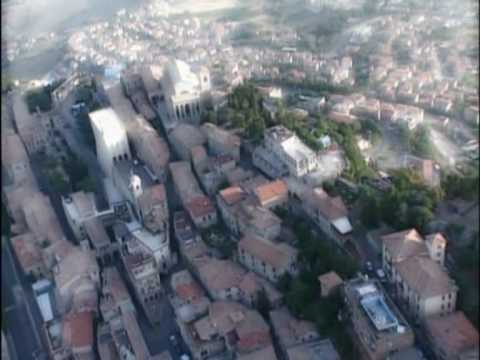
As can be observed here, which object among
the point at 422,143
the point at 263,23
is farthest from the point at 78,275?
the point at 263,23

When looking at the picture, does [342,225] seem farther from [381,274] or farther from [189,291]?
[189,291]

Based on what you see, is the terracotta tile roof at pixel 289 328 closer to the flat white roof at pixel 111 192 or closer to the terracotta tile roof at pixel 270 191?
the terracotta tile roof at pixel 270 191

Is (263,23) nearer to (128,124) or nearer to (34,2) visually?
(34,2)

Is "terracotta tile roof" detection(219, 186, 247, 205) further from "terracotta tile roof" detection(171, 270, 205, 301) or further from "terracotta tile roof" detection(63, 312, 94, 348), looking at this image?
"terracotta tile roof" detection(63, 312, 94, 348)

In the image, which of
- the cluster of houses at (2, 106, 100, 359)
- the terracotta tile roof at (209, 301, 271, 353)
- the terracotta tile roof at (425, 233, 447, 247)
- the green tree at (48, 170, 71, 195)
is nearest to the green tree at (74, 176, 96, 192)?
the green tree at (48, 170, 71, 195)

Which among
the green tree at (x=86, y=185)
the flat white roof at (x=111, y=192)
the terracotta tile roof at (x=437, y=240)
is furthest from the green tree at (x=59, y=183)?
the terracotta tile roof at (x=437, y=240)

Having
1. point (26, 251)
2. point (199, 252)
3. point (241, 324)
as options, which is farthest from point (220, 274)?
point (26, 251)
